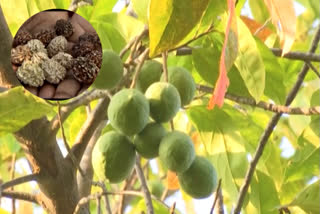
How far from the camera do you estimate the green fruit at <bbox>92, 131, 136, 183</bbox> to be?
3.70ft

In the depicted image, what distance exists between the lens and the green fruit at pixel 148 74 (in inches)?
48.9

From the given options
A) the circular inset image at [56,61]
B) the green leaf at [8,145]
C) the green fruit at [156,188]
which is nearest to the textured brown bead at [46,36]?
the circular inset image at [56,61]

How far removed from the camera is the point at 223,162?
132 cm

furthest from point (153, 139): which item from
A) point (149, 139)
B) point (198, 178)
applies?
point (198, 178)

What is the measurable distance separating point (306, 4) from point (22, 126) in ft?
3.20

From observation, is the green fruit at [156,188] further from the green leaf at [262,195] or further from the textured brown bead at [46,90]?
the textured brown bead at [46,90]

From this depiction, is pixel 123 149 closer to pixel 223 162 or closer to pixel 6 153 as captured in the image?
pixel 223 162

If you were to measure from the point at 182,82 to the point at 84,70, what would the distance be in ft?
0.63

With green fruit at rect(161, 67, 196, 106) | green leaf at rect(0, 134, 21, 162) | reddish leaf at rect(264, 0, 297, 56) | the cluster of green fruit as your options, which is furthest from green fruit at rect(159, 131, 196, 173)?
green leaf at rect(0, 134, 21, 162)

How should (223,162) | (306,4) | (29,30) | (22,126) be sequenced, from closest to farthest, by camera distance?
(22,126)
(29,30)
(223,162)
(306,4)

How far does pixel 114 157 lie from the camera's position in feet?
3.70

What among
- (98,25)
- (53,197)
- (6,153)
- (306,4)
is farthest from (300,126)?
(6,153)

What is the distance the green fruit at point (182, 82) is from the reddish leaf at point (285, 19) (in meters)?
0.49

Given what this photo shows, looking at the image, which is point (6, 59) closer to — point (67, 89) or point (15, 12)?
point (67, 89)
